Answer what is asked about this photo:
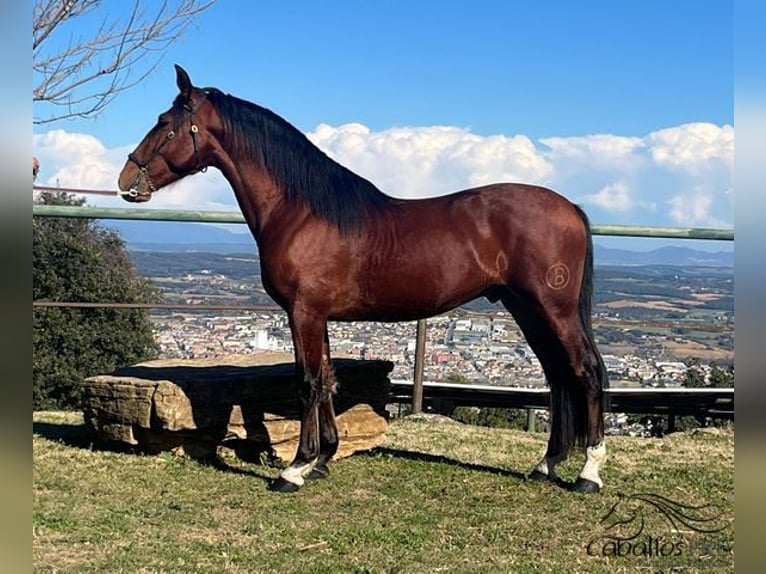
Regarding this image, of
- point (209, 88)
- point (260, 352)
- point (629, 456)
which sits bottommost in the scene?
point (629, 456)

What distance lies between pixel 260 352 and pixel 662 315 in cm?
277

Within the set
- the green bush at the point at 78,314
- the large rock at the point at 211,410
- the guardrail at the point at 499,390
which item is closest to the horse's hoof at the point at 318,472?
the large rock at the point at 211,410

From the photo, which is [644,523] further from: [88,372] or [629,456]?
[88,372]

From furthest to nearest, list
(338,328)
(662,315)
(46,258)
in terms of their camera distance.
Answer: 1. (46,258)
2. (338,328)
3. (662,315)

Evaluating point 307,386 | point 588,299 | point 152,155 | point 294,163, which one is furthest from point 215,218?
point 588,299

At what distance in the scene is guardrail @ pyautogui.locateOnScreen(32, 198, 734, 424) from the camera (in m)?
4.86

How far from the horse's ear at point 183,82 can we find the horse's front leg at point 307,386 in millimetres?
1182

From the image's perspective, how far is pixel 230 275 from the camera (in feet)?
17.8

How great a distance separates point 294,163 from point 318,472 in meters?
1.58

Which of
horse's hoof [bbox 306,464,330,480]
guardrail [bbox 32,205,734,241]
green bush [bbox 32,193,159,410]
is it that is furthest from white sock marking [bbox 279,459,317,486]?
green bush [bbox 32,193,159,410]

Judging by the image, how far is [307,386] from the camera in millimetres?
3699
